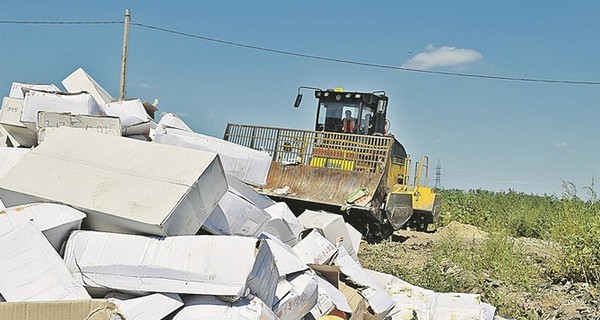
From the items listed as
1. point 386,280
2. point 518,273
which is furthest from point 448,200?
point 386,280

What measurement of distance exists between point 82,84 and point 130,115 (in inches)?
38.8

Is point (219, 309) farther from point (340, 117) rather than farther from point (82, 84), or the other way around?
point (340, 117)

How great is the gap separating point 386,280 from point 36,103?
2763 millimetres

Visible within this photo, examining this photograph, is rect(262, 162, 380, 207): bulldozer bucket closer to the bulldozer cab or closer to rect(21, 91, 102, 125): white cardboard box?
the bulldozer cab

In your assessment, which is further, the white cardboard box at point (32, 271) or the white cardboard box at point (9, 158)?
the white cardboard box at point (9, 158)

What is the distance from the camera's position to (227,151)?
3754 millimetres

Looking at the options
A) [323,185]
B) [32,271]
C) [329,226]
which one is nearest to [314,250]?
[329,226]

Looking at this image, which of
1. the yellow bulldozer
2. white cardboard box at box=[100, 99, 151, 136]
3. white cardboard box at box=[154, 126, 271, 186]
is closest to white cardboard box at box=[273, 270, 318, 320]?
white cardboard box at box=[154, 126, 271, 186]

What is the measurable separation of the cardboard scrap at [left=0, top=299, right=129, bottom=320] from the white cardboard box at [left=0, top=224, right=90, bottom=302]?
232 millimetres

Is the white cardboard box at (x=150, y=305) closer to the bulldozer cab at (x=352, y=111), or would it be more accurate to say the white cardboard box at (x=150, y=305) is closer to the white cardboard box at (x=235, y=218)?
the white cardboard box at (x=235, y=218)

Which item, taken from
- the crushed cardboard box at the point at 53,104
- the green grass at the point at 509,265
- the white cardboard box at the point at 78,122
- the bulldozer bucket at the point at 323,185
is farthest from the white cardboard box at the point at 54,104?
the bulldozer bucket at the point at 323,185

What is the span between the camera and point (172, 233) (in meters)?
2.74

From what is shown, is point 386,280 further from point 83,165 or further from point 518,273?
point 83,165

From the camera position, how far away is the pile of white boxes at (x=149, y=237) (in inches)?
97.9
